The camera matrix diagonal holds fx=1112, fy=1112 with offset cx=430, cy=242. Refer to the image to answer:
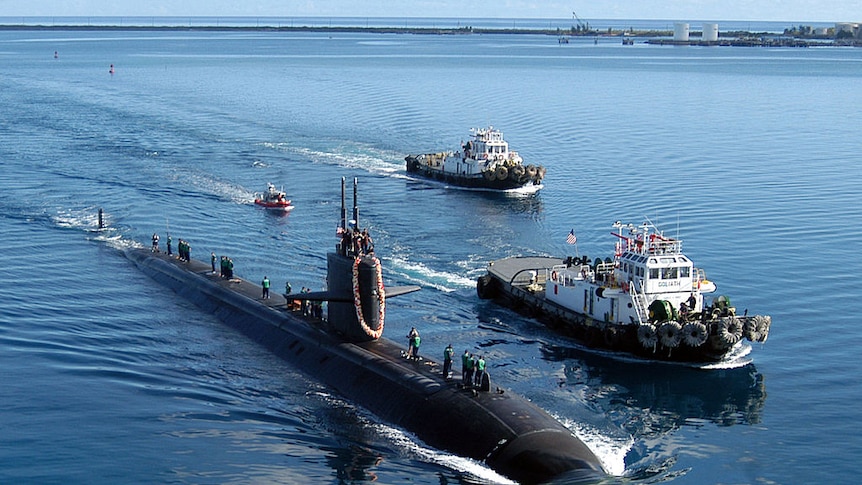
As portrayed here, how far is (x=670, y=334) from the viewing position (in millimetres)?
38438

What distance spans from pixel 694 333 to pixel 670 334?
2.65 feet

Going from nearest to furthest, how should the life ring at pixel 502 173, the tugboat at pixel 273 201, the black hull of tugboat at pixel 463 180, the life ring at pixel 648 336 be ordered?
the life ring at pixel 648 336, the tugboat at pixel 273 201, the life ring at pixel 502 173, the black hull of tugboat at pixel 463 180

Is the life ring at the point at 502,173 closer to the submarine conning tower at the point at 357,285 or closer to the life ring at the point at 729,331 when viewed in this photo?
the life ring at the point at 729,331

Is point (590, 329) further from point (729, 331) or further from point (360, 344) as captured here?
point (360, 344)

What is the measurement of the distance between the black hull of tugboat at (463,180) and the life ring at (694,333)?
36328 mm

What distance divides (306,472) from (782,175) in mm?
54431

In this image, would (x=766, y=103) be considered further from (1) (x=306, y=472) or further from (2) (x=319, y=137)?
(1) (x=306, y=472)

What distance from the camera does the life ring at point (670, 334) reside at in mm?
38344

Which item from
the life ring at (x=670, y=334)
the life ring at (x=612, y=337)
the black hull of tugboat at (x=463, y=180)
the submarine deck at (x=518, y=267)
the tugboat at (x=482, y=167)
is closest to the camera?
the life ring at (x=670, y=334)

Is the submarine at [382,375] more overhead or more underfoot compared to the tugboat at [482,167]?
more underfoot

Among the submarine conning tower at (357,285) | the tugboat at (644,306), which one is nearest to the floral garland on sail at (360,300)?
the submarine conning tower at (357,285)

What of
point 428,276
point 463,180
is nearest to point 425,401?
point 428,276

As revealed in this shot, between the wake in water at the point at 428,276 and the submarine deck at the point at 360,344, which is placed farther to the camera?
the wake in water at the point at 428,276

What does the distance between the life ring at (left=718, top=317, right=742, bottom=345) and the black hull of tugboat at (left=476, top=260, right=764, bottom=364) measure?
0.16 m
